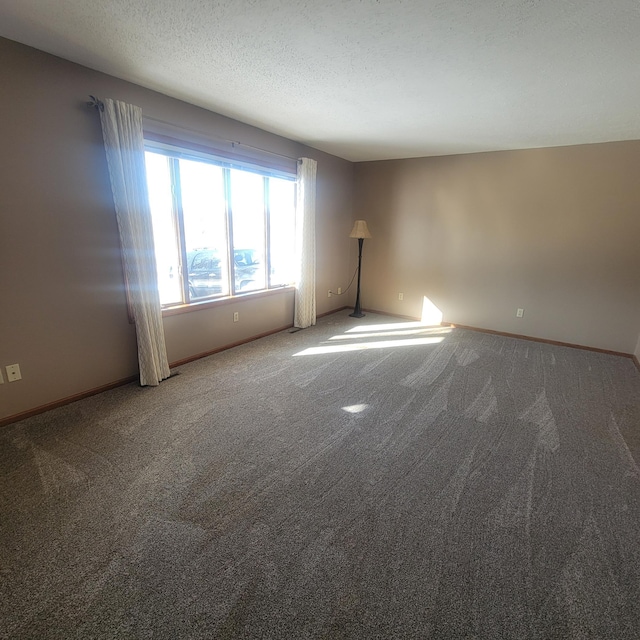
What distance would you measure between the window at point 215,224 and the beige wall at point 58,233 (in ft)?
1.36

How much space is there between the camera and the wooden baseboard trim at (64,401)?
7.77ft

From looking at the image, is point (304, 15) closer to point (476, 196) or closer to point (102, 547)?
point (102, 547)

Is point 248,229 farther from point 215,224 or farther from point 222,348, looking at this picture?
point 222,348

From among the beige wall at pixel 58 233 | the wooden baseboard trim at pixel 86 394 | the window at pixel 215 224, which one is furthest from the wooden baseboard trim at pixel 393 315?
the beige wall at pixel 58 233

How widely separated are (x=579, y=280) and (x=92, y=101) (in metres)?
5.21

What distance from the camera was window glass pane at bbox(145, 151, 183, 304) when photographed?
3.03 metres

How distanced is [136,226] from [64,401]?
58.5 inches

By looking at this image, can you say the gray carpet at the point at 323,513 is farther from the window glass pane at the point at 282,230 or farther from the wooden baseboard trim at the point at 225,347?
the window glass pane at the point at 282,230

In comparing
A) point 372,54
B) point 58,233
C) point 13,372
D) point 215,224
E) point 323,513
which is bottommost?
point 323,513

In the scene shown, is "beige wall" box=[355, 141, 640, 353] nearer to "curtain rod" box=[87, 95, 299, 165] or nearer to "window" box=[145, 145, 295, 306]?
"window" box=[145, 145, 295, 306]

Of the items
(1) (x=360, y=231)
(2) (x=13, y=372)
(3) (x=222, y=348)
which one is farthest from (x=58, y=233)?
(1) (x=360, y=231)

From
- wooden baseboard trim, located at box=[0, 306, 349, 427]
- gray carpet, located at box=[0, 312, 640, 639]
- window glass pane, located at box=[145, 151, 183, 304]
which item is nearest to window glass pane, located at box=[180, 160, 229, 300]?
window glass pane, located at box=[145, 151, 183, 304]

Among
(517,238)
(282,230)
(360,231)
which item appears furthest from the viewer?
(360,231)

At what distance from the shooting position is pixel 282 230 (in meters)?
4.55
